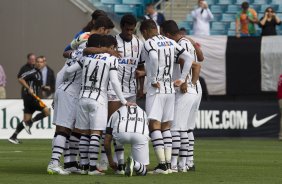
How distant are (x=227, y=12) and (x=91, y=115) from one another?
19.9 meters

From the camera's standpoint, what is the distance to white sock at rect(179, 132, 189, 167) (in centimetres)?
1573

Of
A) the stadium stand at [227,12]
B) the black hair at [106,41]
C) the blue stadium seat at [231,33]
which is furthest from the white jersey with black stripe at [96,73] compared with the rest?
the blue stadium seat at [231,33]

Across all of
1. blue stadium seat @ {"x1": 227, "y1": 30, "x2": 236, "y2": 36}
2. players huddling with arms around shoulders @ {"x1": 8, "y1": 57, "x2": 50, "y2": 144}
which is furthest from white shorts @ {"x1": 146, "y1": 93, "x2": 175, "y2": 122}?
blue stadium seat @ {"x1": 227, "y1": 30, "x2": 236, "y2": 36}

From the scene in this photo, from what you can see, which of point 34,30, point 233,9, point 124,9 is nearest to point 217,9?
point 233,9

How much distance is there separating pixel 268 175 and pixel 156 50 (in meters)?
2.44

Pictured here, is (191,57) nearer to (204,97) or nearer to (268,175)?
(268,175)

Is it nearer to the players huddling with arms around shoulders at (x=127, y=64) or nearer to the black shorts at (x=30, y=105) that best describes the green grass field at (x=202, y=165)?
the black shorts at (x=30, y=105)

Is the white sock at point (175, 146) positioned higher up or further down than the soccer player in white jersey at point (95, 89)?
further down

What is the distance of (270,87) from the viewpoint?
30641 mm

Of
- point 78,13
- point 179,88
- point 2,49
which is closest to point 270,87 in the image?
point 78,13

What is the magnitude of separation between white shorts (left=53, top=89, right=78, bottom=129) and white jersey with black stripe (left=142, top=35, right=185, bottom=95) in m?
1.18

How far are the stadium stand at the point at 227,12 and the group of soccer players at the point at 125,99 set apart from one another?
57.8ft

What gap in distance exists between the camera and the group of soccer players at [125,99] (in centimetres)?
1437

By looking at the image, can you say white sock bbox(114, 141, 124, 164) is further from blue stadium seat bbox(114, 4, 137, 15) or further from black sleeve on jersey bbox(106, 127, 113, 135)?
blue stadium seat bbox(114, 4, 137, 15)
